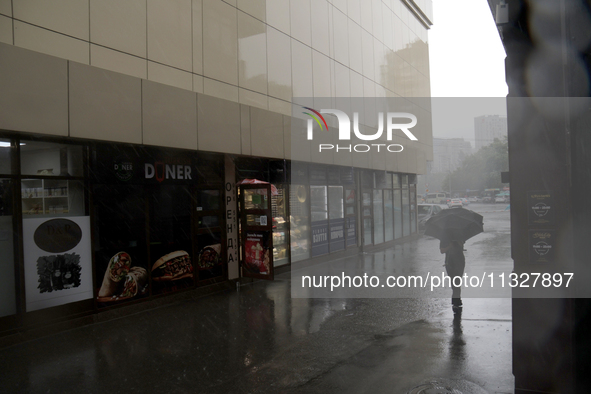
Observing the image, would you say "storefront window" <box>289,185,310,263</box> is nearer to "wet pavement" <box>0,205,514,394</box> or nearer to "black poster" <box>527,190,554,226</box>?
"wet pavement" <box>0,205,514,394</box>

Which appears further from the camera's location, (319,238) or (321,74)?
(319,238)

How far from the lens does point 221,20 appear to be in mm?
10359

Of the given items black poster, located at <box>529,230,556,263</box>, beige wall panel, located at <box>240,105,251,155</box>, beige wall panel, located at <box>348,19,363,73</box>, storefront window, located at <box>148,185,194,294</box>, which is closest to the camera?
black poster, located at <box>529,230,556,263</box>

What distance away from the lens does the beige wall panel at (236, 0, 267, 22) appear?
11.0 meters

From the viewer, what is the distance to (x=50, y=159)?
7273mm

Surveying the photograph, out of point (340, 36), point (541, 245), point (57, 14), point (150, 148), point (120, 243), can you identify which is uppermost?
point (340, 36)

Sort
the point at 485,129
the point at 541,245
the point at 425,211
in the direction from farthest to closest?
the point at 425,211 → the point at 485,129 → the point at 541,245

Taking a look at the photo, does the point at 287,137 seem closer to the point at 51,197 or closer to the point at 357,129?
the point at 357,129

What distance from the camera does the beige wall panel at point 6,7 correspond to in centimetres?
626

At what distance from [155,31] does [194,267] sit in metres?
5.07

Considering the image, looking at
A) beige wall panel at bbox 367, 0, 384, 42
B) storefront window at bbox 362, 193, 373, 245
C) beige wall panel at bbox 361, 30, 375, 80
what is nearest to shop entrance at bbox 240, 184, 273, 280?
storefront window at bbox 362, 193, 373, 245

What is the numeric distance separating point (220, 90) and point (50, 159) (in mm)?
4167

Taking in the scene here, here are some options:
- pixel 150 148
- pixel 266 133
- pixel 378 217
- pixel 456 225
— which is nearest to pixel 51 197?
pixel 150 148

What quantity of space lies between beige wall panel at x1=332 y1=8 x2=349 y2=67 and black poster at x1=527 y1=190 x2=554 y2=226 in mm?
12342
